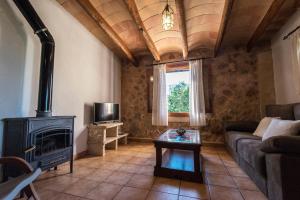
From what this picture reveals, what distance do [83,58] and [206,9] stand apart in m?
2.56

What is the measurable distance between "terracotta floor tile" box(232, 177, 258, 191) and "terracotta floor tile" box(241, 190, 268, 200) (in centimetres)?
9

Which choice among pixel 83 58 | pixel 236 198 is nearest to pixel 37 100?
→ pixel 83 58

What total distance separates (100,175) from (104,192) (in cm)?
50

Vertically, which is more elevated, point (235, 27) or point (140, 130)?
point (235, 27)

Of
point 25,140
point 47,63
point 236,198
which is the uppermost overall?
point 47,63

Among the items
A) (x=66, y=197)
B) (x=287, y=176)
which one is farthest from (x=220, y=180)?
(x=66, y=197)

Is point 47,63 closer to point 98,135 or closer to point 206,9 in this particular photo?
point 98,135

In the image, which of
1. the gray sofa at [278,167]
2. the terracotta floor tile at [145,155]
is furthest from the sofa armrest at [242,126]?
the terracotta floor tile at [145,155]

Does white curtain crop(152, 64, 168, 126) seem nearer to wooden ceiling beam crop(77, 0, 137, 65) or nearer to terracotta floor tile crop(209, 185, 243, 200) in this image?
wooden ceiling beam crop(77, 0, 137, 65)

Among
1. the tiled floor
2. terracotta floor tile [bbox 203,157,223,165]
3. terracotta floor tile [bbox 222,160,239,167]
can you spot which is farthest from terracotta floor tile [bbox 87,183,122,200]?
terracotta floor tile [bbox 222,160,239,167]

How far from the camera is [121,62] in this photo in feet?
16.2

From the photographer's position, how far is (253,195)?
5.49 ft

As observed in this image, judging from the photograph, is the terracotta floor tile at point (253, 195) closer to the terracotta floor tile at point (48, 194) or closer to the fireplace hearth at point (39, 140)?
the terracotta floor tile at point (48, 194)

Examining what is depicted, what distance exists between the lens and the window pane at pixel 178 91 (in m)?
4.38
